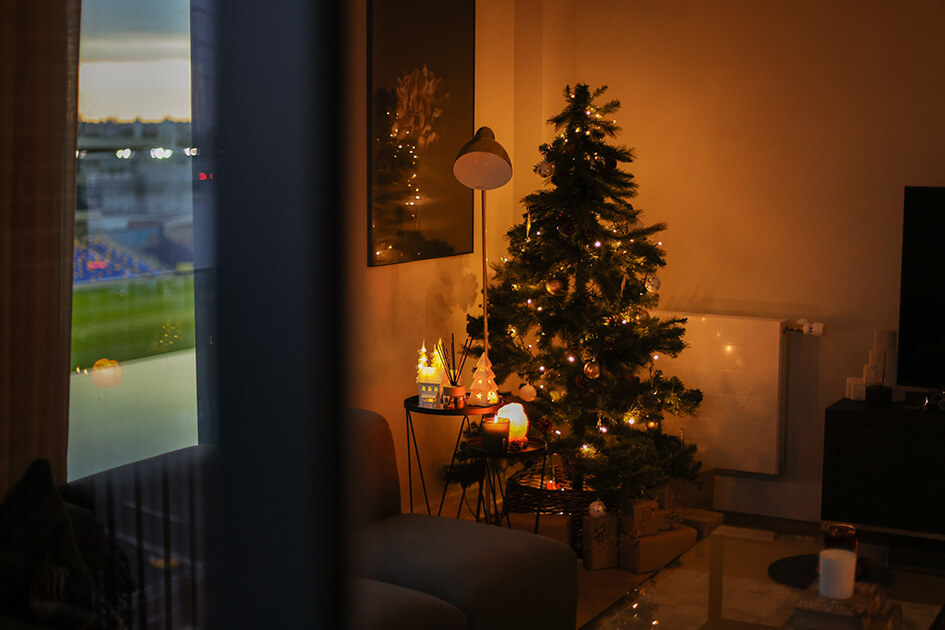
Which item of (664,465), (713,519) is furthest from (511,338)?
(713,519)

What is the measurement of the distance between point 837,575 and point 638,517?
944 millimetres

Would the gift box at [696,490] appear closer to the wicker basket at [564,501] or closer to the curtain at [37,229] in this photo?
the wicker basket at [564,501]

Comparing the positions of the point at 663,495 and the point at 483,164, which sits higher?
the point at 483,164

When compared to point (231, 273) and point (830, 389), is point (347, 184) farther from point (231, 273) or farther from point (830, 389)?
point (830, 389)

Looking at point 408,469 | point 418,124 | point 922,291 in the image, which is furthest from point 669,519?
point 418,124

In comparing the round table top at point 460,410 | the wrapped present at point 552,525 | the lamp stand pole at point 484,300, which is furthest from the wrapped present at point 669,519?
the lamp stand pole at point 484,300

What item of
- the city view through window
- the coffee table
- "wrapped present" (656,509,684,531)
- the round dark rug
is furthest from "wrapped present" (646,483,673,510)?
the city view through window

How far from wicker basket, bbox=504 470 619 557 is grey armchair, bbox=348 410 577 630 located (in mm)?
685

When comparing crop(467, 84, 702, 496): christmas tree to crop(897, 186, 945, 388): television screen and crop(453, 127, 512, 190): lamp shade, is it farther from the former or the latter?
crop(897, 186, 945, 388): television screen

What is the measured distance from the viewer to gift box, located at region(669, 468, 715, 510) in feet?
10.3

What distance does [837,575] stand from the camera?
1.89m

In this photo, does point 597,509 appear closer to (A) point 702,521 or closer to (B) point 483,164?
(A) point 702,521

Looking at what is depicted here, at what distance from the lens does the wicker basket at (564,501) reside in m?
2.87

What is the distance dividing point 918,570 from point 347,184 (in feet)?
7.27
